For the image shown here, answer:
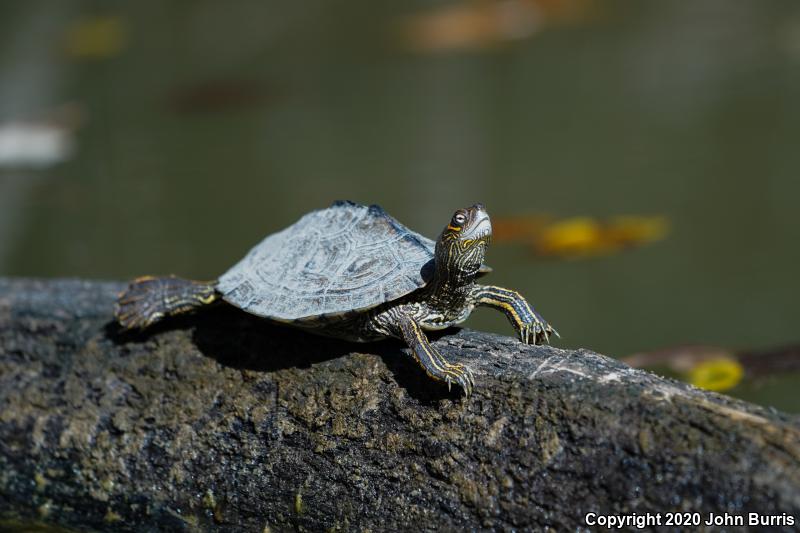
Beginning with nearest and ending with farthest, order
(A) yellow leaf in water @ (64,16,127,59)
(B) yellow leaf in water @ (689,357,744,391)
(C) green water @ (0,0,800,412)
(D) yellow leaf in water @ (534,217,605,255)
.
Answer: (B) yellow leaf in water @ (689,357,744,391) → (C) green water @ (0,0,800,412) → (D) yellow leaf in water @ (534,217,605,255) → (A) yellow leaf in water @ (64,16,127,59)

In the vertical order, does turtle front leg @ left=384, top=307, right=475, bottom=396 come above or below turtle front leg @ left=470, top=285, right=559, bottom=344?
below

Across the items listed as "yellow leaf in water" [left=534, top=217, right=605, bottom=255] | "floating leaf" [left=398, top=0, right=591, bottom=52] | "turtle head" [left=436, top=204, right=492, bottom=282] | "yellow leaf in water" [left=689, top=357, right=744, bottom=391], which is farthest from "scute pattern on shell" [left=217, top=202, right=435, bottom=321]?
"floating leaf" [left=398, top=0, right=591, bottom=52]

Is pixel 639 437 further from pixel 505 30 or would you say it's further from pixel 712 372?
pixel 505 30

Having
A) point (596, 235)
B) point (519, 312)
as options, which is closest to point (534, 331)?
point (519, 312)

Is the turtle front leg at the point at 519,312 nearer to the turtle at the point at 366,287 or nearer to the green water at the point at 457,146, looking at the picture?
the turtle at the point at 366,287

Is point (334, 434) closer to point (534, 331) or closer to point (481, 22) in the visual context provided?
point (534, 331)

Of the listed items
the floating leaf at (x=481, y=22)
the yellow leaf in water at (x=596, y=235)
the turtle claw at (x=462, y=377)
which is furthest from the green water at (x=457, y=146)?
the turtle claw at (x=462, y=377)

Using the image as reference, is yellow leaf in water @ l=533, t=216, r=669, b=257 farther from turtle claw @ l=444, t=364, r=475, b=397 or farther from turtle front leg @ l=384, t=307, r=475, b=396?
turtle claw @ l=444, t=364, r=475, b=397
